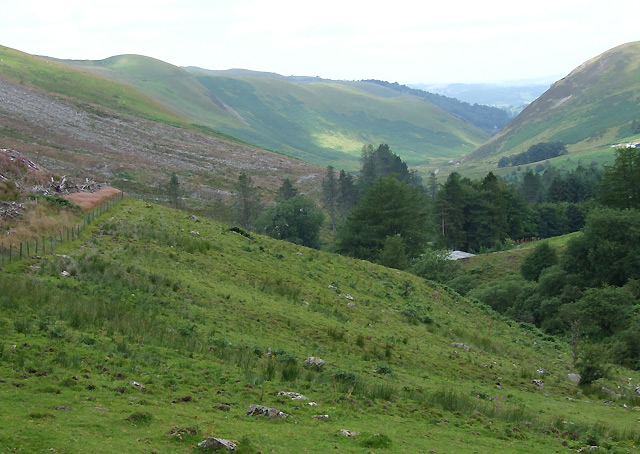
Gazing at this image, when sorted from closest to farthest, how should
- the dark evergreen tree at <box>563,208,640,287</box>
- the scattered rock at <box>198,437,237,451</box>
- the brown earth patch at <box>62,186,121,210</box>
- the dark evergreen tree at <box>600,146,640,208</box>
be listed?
the scattered rock at <box>198,437,237,451</box> → the brown earth patch at <box>62,186,121,210</box> → the dark evergreen tree at <box>563,208,640,287</box> → the dark evergreen tree at <box>600,146,640,208</box>

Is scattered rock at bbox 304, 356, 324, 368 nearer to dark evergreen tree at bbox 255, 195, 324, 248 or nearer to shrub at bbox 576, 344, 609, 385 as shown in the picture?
shrub at bbox 576, 344, 609, 385

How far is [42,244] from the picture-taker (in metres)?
25.7

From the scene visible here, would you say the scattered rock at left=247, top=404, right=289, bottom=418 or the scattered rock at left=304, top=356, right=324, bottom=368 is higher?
the scattered rock at left=247, top=404, right=289, bottom=418

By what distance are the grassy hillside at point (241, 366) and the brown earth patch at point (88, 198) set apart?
10.2ft

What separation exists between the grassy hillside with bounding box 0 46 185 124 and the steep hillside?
0.52 m

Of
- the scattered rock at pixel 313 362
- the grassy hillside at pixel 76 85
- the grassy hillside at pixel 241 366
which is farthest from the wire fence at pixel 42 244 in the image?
the grassy hillside at pixel 76 85

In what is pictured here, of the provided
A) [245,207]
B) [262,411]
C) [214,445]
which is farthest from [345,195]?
[214,445]

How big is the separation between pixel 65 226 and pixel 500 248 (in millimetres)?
80792

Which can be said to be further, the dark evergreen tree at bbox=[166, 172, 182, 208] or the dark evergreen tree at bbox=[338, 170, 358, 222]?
the dark evergreen tree at bbox=[338, 170, 358, 222]

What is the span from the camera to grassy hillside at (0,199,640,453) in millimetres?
11969

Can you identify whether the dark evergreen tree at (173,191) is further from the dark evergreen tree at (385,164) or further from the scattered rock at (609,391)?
the scattered rock at (609,391)

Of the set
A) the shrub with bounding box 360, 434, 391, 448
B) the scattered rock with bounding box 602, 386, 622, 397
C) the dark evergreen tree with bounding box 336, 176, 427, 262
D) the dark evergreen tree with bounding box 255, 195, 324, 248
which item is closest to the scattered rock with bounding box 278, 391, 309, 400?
the shrub with bounding box 360, 434, 391, 448

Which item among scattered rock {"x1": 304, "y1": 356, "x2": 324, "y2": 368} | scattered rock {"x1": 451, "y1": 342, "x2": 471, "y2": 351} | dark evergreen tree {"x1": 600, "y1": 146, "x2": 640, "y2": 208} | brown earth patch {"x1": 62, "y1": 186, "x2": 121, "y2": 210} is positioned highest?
dark evergreen tree {"x1": 600, "y1": 146, "x2": 640, "y2": 208}

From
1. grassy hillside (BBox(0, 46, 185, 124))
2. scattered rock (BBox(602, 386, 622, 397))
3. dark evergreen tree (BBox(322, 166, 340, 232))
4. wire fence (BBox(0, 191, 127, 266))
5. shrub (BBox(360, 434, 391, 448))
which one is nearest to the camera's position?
shrub (BBox(360, 434, 391, 448))
